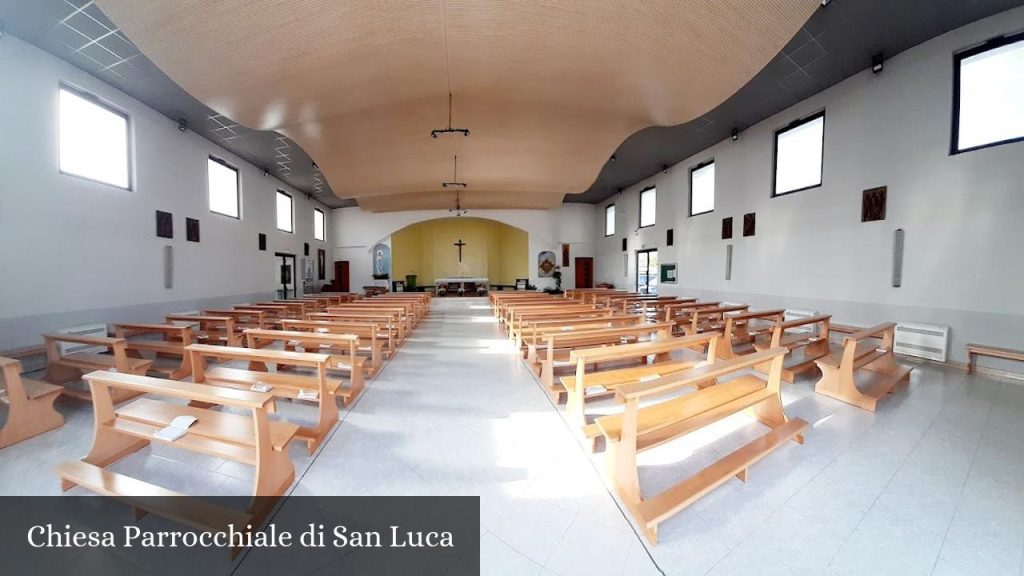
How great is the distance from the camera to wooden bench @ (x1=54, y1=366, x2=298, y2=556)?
145cm

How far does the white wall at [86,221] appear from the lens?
4.04 metres

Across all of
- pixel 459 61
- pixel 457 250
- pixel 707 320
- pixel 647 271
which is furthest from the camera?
pixel 457 250

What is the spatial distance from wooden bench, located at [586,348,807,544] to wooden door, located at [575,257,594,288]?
13.0 m

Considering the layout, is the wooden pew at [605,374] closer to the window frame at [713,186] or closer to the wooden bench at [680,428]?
the wooden bench at [680,428]

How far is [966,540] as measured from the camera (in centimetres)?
149

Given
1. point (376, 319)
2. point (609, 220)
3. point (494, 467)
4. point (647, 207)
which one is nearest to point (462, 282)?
point (609, 220)

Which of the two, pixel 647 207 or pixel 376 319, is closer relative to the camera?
pixel 376 319

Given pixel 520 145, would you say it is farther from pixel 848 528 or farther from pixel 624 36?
pixel 848 528

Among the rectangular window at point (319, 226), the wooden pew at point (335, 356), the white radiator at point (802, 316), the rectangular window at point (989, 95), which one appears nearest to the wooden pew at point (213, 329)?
the wooden pew at point (335, 356)

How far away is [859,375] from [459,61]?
616 cm

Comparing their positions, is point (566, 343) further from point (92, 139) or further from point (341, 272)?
point (341, 272)

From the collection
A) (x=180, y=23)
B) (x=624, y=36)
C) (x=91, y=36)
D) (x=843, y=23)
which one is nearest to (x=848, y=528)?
(x=624, y=36)

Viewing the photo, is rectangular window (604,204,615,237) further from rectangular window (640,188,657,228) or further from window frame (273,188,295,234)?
window frame (273,188,295,234)

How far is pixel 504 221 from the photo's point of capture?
14.9 m
